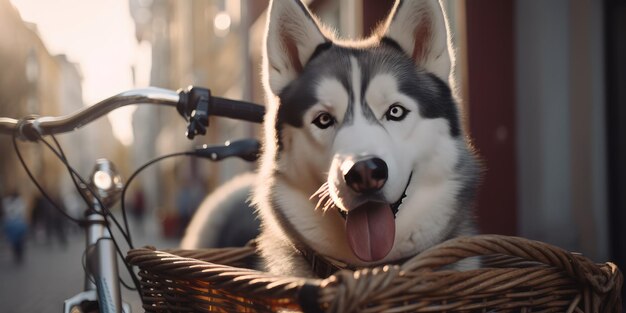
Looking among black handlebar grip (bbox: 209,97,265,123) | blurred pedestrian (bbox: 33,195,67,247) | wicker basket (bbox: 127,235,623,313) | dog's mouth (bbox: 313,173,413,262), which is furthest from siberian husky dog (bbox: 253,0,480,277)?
blurred pedestrian (bbox: 33,195,67,247)

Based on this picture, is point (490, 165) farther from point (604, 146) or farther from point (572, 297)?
point (572, 297)

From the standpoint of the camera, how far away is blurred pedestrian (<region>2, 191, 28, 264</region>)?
10586mm

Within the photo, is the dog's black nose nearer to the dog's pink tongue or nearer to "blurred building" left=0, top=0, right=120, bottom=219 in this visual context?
the dog's pink tongue

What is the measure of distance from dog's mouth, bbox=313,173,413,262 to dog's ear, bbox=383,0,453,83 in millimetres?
493

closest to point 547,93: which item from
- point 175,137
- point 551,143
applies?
point 551,143

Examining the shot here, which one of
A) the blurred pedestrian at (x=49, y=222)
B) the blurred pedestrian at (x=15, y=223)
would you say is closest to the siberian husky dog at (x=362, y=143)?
the blurred pedestrian at (x=15, y=223)

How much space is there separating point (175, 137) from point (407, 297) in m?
28.9

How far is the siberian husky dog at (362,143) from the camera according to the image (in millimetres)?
1527

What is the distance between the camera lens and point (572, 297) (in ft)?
4.10

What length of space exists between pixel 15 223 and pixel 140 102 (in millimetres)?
10541

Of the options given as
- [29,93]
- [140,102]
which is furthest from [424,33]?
[29,93]

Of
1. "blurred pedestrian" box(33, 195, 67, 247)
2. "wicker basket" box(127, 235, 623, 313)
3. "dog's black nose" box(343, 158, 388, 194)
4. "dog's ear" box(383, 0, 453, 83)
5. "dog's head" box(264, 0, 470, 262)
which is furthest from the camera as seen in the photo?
"blurred pedestrian" box(33, 195, 67, 247)

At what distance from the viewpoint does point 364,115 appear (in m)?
1.62

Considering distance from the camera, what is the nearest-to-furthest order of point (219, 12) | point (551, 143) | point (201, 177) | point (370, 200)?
point (370, 200), point (551, 143), point (219, 12), point (201, 177)
